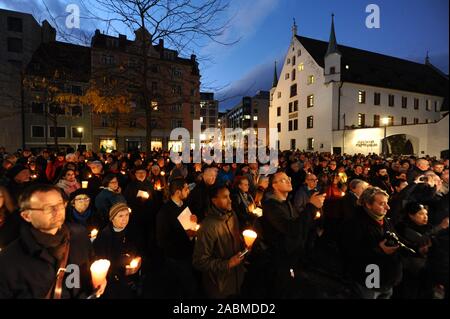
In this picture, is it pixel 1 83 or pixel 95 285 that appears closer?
pixel 95 285

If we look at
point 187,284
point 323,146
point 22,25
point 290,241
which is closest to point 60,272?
point 187,284

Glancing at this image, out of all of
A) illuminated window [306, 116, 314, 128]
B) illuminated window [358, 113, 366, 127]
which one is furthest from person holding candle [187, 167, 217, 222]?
illuminated window [358, 113, 366, 127]

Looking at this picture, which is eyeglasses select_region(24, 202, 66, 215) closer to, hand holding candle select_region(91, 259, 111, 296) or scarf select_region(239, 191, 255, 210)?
hand holding candle select_region(91, 259, 111, 296)

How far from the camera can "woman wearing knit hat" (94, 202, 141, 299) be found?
268cm

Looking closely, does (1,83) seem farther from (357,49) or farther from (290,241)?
(357,49)

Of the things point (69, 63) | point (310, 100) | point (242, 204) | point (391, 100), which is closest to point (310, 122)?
point (310, 100)

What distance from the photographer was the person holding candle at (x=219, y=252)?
2.46 meters

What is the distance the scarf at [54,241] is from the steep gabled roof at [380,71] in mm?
33692

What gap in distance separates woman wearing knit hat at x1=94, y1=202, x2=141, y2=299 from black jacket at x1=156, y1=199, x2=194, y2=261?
380 mm

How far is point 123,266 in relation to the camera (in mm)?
2824
